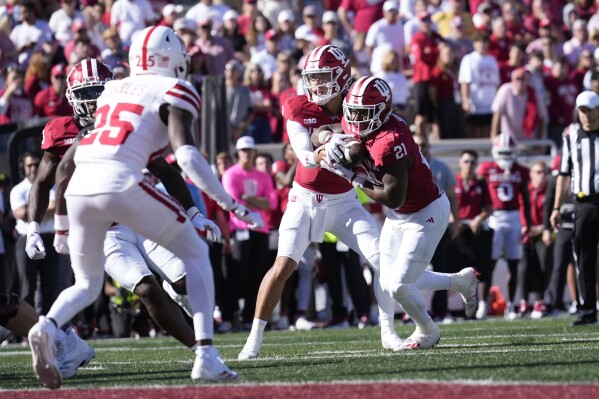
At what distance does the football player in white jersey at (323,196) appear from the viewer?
7953 mm

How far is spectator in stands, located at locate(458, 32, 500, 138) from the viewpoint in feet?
51.5

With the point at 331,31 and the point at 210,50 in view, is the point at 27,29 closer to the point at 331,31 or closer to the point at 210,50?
the point at 210,50

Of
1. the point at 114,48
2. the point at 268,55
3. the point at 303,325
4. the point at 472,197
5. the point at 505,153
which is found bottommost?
the point at 303,325

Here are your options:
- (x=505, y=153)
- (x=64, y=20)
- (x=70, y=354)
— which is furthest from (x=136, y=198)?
(x=64, y=20)

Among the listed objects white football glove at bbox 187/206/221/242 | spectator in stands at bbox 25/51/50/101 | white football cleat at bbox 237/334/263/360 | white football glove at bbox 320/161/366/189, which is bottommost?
white football cleat at bbox 237/334/263/360

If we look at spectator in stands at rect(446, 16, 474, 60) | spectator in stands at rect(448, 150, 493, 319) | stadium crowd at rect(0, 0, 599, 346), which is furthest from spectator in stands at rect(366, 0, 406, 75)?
spectator in stands at rect(448, 150, 493, 319)

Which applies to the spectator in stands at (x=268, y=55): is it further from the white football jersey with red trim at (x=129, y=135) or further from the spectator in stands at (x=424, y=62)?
the white football jersey with red trim at (x=129, y=135)

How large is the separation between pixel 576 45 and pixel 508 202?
490 centimetres

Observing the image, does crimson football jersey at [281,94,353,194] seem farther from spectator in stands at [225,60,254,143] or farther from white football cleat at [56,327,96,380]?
spectator in stands at [225,60,254,143]

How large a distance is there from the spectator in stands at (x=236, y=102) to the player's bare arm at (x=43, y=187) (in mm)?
6755

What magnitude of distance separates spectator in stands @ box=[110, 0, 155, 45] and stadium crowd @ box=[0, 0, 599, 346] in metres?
0.02

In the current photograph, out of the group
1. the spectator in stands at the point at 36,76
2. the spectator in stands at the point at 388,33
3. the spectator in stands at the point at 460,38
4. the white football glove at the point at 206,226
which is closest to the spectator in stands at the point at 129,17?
the spectator in stands at the point at 36,76

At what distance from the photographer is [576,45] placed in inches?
692

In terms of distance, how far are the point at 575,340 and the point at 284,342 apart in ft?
8.12
